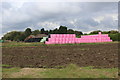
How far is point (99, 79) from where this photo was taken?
5.64 meters

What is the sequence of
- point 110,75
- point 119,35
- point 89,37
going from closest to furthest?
1. point 110,75
2. point 89,37
3. point 119,35

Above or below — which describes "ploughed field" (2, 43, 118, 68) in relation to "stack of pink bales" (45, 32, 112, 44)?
below

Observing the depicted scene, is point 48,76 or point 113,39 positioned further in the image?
point 113,39

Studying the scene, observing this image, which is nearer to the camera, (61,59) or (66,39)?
(61,59)

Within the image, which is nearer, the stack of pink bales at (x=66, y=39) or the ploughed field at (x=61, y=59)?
the ploughed field at (x=61, y=59)

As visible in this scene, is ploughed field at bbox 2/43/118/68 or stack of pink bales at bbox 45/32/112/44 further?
stack of pink bales at bbox 45/32/112/44

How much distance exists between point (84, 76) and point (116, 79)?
4.23ft

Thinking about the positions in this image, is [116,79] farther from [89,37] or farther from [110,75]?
[89,37]

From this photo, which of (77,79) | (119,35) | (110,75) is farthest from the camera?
(119,35)

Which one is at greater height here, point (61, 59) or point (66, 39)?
point (66, 39)

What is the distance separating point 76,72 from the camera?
6.41 meters

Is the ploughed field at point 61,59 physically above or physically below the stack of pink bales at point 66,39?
below

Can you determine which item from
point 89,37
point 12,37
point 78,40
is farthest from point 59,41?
point 12,37

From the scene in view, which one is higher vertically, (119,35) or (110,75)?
(119,35)
